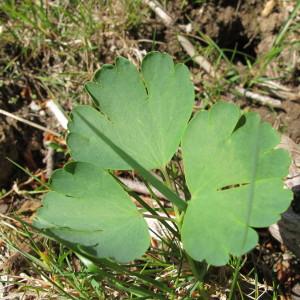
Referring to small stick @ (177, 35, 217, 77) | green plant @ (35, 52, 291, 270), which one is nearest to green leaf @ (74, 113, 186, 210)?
green plant @ (35, 52, 291, 270)

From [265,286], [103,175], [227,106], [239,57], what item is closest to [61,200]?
[103,175]

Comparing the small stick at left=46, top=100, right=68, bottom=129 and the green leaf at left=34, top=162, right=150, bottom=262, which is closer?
the green leaf at left=34, top=162, right=150, bottom=262

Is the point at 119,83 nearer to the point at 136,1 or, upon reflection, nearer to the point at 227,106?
the point at 227,106

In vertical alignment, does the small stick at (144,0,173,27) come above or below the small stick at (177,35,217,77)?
above

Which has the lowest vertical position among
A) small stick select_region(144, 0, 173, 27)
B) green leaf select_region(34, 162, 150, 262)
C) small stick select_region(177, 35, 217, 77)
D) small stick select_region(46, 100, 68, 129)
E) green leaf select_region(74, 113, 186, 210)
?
small stick select_region(46, 100, 68, 129)

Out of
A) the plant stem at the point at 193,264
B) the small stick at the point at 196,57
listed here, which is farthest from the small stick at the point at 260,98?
the plant stem at the point at 193,264

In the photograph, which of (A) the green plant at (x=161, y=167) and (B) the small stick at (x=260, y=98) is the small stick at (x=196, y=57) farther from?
(A) the green plant at (x=161, y=167)

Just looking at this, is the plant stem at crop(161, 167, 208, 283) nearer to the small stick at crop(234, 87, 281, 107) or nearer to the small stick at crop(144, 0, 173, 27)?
the small stick at crop(234, 87, 281, 107)

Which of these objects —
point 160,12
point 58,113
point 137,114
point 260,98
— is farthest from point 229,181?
point 160,12
